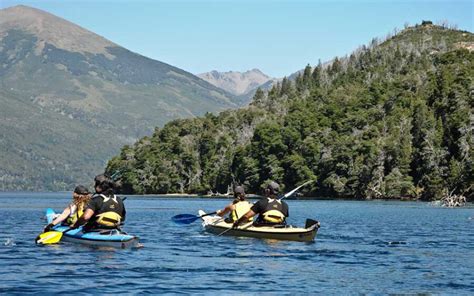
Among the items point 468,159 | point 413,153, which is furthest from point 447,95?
point 468,159

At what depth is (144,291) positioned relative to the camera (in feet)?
68.4

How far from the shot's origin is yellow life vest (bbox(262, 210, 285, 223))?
3525cm

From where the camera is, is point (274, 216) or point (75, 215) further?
point (274, 216)

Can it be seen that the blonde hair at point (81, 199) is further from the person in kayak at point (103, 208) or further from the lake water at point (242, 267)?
the lake water at point (242, 267)

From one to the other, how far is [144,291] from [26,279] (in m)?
3.93

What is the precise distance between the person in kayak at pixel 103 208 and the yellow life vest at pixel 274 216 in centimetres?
732

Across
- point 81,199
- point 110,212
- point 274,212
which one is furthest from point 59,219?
point 274,212

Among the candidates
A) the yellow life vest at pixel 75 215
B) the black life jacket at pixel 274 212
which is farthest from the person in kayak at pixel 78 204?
the black life jacket at pixel 274 212

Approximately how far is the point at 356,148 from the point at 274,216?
112 metres

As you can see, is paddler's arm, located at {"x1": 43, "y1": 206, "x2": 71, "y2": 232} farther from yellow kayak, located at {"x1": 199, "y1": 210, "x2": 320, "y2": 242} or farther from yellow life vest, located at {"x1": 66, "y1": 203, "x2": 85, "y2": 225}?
yellow kayak, located at {"x1": 199, "y1": 210, "x2": 320, "y2": 242}

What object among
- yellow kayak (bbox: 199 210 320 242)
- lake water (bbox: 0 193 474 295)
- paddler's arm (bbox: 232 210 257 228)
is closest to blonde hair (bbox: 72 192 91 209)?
lake water (bbox: 0 193 474 295)

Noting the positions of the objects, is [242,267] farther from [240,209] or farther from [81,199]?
[240,209]

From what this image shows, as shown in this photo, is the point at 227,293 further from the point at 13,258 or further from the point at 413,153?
the point at 413,153

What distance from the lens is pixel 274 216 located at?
35.4m
